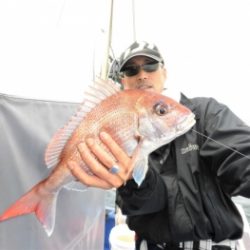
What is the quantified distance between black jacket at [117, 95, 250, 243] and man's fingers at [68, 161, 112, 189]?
21 centimetres

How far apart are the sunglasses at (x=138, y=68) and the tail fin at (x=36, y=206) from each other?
770 millimetres

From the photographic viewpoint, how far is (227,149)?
1.12 meters

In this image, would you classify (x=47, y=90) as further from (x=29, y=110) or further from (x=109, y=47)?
(x=109, y=47)

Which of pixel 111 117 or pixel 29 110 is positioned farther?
pixel 29 110

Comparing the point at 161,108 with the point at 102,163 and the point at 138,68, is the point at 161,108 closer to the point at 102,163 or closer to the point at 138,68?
the point at 102,163

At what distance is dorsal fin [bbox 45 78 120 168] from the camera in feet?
2.89

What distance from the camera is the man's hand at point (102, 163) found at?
2.87ft

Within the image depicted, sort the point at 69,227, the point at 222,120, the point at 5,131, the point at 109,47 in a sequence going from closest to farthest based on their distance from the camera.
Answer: the point at 5,131, the point at 222,120, the point at 69,227, the point at 109,47

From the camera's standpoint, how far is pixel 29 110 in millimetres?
1138

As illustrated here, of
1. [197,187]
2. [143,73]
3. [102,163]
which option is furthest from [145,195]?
[143,73]

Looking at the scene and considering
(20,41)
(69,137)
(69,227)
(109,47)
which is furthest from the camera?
(109,47)

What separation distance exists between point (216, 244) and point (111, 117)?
0.72m

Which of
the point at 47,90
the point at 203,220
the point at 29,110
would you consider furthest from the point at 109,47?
the point at 203,220

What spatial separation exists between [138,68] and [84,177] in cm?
72
